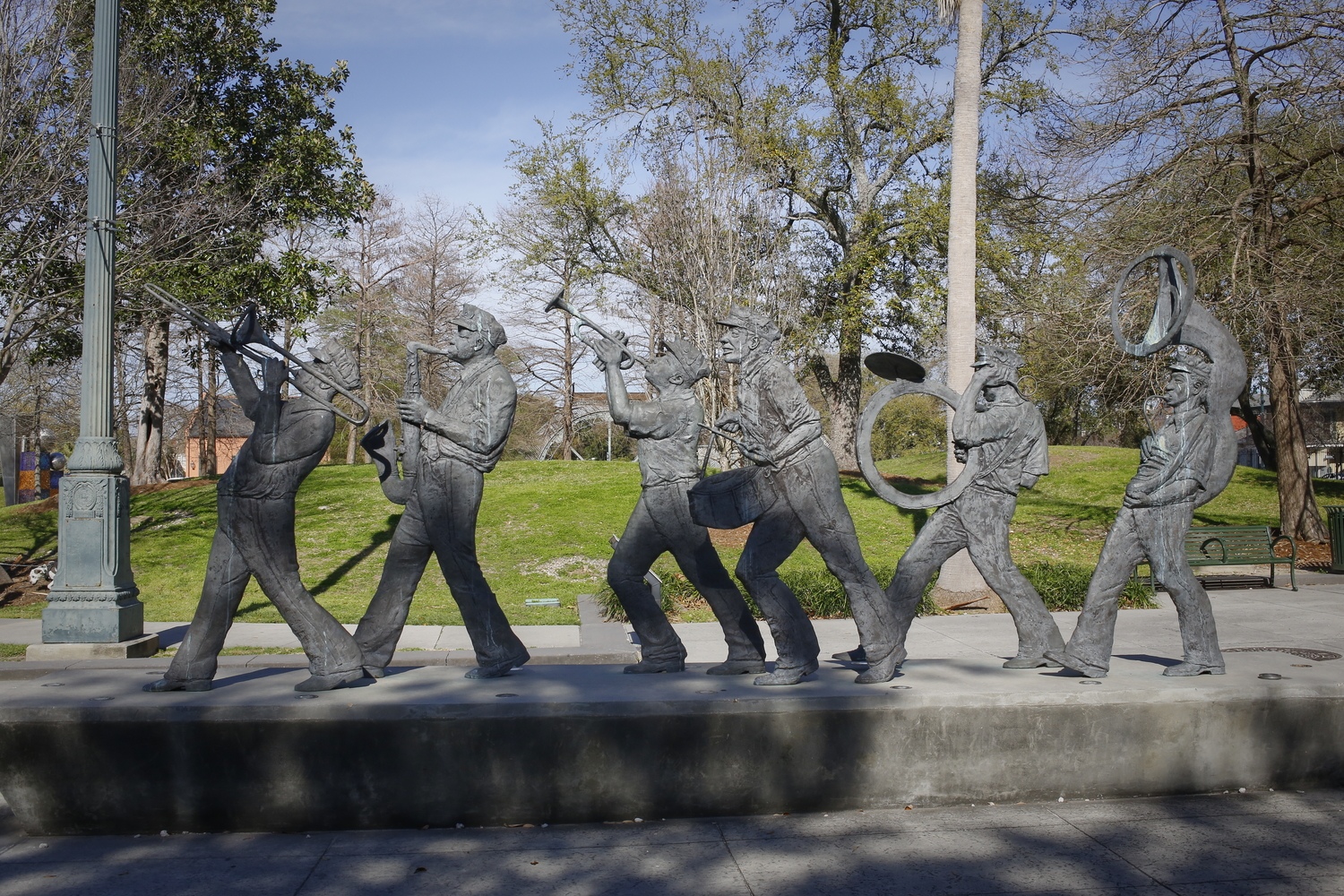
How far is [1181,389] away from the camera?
5.88m

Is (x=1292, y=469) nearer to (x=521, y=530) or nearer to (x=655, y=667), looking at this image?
(x=521, y=530)

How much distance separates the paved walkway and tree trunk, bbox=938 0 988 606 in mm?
7357

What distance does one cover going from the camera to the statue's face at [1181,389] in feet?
19.2

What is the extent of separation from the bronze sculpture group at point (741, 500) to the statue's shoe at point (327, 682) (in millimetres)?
11

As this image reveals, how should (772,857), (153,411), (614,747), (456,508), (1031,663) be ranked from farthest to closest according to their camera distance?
1. (153,411)
2. (1031,663)
3. (456,508)
4. (614,747)
5. (772,857)

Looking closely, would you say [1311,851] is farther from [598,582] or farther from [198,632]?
[598,582]

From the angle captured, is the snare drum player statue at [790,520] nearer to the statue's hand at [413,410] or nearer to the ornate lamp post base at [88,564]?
the statue's hand at [413,410]

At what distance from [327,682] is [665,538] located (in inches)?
83.8

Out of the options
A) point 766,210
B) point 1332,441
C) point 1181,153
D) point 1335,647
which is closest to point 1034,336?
point 1181,153

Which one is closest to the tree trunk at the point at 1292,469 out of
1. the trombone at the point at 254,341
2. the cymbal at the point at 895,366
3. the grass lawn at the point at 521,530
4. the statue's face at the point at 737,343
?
the grass lawn at the point at 521,530

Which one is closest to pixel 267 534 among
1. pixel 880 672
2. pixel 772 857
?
pixel 772 857

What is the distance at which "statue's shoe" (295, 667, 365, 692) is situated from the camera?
535cm

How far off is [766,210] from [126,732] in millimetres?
16685

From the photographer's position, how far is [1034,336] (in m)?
17.3
